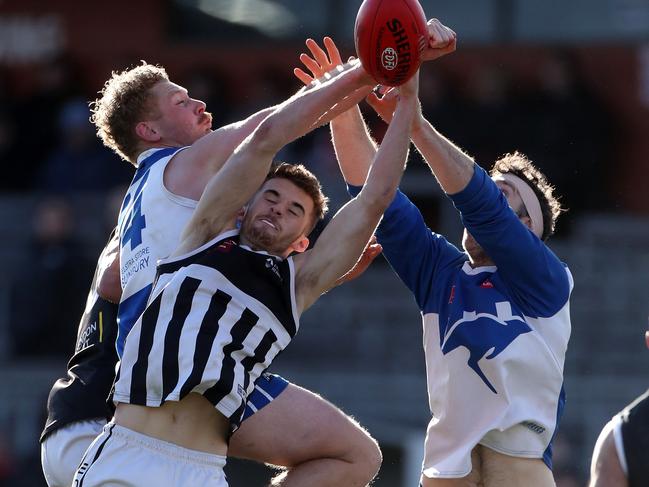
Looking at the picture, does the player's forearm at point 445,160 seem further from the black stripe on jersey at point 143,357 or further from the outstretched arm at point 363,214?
the black stripe on jersey at point 143,357

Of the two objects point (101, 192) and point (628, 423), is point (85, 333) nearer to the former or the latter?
point (628, 423)

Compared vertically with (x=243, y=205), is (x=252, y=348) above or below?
below

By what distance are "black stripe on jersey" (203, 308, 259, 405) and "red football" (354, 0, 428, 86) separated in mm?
947

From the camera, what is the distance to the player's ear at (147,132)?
Answer: 576 centimetres

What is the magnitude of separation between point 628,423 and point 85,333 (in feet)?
7.47

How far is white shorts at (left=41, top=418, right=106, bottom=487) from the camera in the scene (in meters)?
5.61

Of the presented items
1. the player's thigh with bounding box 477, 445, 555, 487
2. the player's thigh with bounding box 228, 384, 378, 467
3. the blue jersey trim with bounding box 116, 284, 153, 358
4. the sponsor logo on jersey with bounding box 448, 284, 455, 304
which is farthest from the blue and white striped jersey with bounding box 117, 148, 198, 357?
the player's thigh with bounding box 477, 445, 555, 487

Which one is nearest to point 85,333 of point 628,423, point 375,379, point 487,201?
point 487,201

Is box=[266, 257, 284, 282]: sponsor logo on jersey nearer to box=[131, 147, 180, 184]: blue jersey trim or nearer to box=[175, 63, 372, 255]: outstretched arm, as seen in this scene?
box=[175, 63, 372, 255]: outstretched arm

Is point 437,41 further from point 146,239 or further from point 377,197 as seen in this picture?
point 146,239

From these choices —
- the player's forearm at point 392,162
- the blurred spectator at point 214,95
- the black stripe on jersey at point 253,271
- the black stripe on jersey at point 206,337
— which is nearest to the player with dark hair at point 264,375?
the player's forearm at point 392,162

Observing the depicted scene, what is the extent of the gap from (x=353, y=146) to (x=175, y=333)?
4.11 ft

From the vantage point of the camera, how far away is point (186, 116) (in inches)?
228

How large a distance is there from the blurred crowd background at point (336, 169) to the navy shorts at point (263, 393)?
14.6 feet
